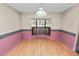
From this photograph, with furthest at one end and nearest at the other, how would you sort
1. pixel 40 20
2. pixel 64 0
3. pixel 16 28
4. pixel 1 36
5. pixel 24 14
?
pixel 24 14 < pixel 16 28 < pixel 40 20 < pixel 1 36 < pixel 64 0

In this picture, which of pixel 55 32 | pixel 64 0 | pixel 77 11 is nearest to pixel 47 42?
pixel 55 32

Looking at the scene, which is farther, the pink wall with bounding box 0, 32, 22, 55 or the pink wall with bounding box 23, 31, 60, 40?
the pink wall with bounding box 23, 31, 60, 40

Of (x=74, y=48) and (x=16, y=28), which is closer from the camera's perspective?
(x=74, y=48)

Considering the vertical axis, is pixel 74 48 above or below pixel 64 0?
below

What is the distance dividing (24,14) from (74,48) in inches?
98.9

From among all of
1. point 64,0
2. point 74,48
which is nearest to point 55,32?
point 74,48

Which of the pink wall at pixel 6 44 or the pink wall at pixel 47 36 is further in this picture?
the pink wall at pixel 47 36

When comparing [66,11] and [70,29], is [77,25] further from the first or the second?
[66,11]

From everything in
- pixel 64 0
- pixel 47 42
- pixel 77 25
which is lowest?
pixel 47 42

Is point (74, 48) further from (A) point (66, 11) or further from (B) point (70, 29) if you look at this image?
(A) point (66, 11)

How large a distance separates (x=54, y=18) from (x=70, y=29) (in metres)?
0.86

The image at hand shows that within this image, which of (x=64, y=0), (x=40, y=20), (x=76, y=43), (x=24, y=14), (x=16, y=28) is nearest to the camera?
(x=64, y=0)

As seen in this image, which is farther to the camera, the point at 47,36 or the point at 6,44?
the point at 47,36

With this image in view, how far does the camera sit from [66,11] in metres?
4.49
